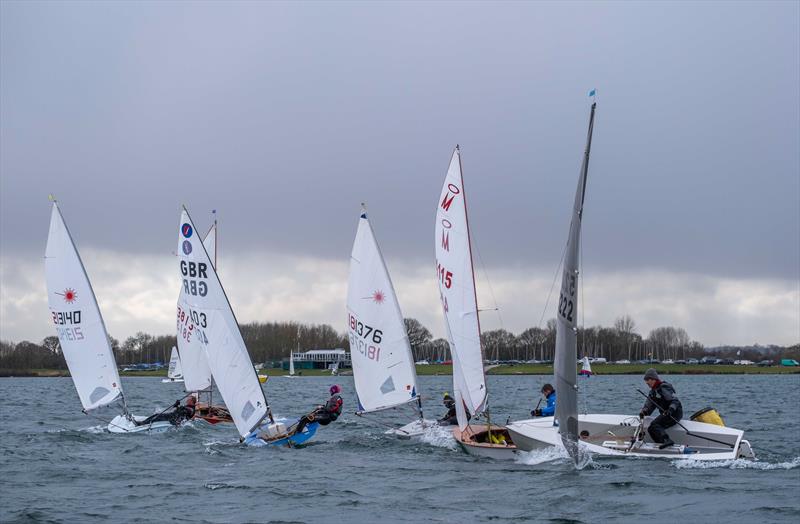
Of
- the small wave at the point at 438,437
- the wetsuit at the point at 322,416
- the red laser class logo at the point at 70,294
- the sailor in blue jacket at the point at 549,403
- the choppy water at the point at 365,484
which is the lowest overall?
the choppy water at the point at 365,484

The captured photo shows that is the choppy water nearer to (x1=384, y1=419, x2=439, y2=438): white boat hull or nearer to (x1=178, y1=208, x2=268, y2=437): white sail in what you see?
(x1=384, y1=419, x2=439, y2=438): white boat hull

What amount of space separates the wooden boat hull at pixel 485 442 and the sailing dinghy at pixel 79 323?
10131 millimetres

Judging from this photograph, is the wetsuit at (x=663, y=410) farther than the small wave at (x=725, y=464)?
Yes

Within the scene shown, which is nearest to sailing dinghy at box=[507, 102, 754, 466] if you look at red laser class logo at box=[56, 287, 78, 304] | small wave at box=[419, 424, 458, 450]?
small wave at box=[419, 424, 458, 450]

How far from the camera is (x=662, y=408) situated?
1900cm

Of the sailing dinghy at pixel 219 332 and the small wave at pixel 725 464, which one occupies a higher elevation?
the sailing dinghy at pixel 219 332

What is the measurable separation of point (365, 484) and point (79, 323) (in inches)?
489

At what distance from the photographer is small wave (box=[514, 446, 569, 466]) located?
18.6 meters

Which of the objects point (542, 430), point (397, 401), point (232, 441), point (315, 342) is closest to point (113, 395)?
point (232, 441)

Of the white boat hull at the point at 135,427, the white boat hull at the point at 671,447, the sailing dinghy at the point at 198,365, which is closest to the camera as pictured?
the white boat hull at the point at 671,447

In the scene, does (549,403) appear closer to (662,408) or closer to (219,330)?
(662,408)

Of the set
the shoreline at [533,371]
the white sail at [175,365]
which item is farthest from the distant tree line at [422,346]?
the white sail at [175,365]

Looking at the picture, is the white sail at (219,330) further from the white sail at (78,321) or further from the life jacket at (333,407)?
the white sail at (78,321)

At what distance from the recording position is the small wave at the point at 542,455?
61.0ft
